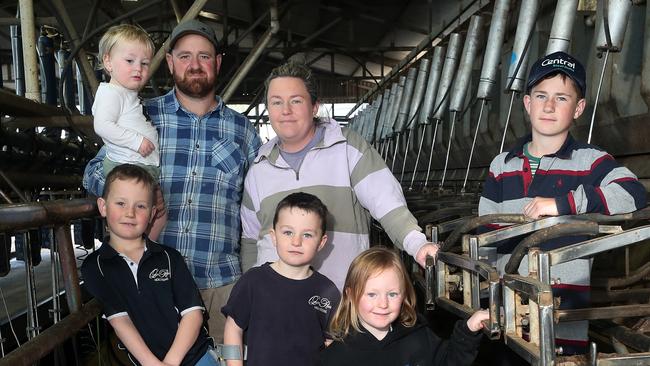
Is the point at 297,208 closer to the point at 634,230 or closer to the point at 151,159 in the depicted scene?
the point at 151,159

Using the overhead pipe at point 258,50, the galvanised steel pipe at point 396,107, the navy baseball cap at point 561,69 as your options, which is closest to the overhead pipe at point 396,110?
the galvanised steel pipe at point 396,107

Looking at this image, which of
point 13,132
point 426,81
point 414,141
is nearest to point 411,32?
point 414,141

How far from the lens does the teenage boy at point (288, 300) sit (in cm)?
172

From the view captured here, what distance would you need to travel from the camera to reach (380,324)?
157 centimetres

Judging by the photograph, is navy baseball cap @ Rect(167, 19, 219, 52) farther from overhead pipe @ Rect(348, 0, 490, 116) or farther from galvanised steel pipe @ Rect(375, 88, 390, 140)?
galvanised steel pipe @ Rect(375, 88, 390, 140)

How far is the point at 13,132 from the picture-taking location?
15.2 ft

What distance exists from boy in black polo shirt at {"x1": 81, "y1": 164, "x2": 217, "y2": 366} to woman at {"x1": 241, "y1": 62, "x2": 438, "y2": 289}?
0.28 metres

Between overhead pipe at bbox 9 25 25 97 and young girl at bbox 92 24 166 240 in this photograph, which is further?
overhead pipe at bbox 9 25 25 97

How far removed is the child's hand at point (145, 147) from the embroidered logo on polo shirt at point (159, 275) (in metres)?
0.38

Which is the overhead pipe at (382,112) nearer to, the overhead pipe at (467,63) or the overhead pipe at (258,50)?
the overhead pipe at (258,50)

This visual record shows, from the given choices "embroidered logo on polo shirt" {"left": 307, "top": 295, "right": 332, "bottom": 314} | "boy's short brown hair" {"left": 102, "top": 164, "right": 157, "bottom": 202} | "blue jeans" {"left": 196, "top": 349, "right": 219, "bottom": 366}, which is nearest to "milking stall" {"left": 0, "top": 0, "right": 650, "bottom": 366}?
"boy's short brown hair" {"left": 102, "top": 164, "right": 157, "bottom": 202}

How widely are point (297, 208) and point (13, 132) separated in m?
3.57

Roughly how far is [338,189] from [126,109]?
0.72 m

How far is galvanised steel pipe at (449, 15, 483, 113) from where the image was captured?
3.62 m
